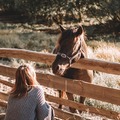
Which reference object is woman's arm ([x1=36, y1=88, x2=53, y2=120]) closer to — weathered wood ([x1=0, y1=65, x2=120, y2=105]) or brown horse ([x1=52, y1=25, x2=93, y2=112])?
brown horse ([x1=52, y1=25, x2=93, y2=112])

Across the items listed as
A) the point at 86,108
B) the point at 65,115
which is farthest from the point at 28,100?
the point at 65,115

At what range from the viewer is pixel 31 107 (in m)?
4.19

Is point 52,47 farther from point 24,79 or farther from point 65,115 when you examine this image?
point 24,79

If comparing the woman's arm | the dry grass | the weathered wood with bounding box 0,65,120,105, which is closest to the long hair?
the woman's arm

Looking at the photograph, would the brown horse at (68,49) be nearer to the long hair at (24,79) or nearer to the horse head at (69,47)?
the horse head at (69,47)

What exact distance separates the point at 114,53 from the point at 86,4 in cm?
1227

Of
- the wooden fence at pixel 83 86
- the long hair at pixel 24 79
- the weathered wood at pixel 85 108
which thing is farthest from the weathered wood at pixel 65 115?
the long hair at pixel 24 79

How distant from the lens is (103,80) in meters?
8.41

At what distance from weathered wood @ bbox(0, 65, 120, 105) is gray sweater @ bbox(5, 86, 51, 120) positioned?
1.28 meters

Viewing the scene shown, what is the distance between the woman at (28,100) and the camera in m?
4.14

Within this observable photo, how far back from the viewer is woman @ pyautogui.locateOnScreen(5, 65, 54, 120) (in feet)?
13.6

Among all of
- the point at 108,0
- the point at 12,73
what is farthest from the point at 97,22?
the point at 12,73

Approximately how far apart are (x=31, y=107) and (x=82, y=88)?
1.57 meters

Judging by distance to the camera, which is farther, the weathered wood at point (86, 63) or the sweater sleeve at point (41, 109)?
the weathered wood at point (86, 63)
